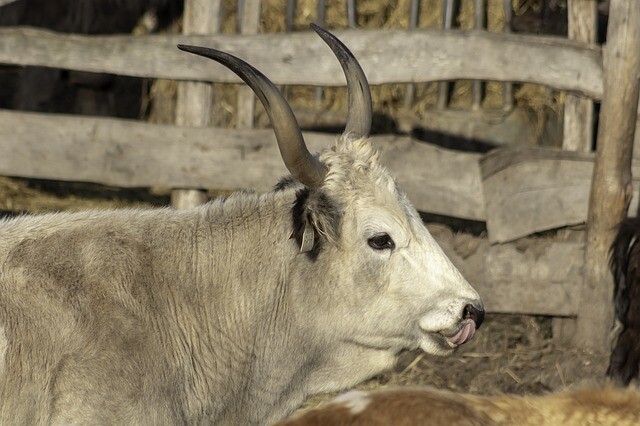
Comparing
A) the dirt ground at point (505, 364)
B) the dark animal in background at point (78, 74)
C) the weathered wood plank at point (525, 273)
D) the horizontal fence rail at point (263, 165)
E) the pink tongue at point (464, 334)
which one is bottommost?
the dirt ground at point (505, 364)

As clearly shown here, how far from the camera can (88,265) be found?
4.23 m

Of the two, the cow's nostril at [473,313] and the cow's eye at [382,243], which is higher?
the cow's eye at [382,243]

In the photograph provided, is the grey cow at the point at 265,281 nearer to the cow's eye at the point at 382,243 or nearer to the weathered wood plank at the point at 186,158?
the cow's eye at the point at 382,243

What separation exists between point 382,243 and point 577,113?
3.07 meters

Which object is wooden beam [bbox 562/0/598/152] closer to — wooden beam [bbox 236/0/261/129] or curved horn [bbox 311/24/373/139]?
wooden beam [bbox 236/0/261/129]

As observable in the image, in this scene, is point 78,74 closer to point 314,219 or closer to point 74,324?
point 314,219

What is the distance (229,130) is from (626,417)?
5.09m

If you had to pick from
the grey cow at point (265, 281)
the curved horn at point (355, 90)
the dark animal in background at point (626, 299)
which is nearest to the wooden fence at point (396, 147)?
the dark animal in background at point (626, 299)

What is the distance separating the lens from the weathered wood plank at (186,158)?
715 centimetres

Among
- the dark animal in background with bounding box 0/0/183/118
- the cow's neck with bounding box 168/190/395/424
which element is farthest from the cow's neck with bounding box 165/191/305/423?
the dark animal in background with bounding box 0/0/183/118

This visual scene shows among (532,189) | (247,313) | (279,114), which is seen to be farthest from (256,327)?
(532,189)

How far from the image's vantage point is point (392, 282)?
14.8ft

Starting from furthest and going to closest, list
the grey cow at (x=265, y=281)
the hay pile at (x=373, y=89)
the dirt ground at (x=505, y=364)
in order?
1. the hay pile at (x=373, y=89)
2. the dirt ground at (x=505, y=364)
3. the grey cow at (x=265, y=281)

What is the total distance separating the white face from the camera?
4.47 metres
